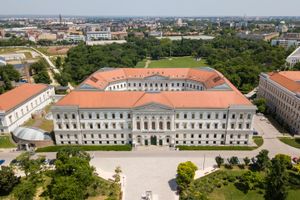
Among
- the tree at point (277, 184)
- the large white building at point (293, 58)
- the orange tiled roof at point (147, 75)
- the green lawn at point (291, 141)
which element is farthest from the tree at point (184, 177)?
the large white building at point (293, 58)

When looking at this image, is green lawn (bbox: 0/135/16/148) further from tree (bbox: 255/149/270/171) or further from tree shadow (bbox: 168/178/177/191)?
tree (bbox: 255/149/270/171)

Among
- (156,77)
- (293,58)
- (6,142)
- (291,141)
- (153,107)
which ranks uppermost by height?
(153,107)

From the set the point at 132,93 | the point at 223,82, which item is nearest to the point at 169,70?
the point at 223,82

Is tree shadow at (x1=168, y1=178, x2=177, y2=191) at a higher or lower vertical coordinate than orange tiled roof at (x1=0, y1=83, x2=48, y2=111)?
lower

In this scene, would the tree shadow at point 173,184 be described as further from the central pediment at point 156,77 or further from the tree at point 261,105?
the central pediment at point 156,77

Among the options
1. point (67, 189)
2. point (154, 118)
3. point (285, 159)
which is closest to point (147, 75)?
point (154, 118)

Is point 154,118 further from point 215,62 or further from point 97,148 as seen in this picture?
point 215,62

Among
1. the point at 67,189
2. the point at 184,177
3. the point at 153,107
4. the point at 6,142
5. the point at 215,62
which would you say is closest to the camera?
the point at 67,189

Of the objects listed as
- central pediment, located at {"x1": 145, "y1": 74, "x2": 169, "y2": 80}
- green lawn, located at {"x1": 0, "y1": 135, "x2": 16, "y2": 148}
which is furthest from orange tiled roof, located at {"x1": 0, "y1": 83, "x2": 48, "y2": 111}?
central pediment, located at {"x1": 145, "y1": 74, "x2": 169, "y2": 80}
